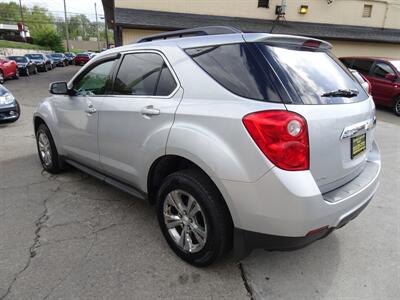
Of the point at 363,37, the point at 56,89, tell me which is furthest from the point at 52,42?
the point at 56,89

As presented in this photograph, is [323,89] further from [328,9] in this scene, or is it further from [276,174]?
[328,9]

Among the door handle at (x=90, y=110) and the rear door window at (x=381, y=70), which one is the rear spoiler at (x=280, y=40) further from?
the rear door window at (x=381, y=70)

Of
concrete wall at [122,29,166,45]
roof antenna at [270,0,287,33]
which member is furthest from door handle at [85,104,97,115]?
roof antenna at [270,0,287,33]

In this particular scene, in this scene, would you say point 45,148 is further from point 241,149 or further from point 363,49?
point 363,49

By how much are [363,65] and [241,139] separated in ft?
38.0

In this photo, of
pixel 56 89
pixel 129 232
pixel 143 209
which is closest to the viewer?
pixel 129 232

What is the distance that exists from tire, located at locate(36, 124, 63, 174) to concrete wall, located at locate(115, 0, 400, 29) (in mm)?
12430

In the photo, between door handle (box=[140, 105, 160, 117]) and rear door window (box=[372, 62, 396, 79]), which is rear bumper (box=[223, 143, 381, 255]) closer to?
door handle (box=[140, 105, 160, 117])

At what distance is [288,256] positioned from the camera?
9.17ft

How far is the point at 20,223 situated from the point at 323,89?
3124mm

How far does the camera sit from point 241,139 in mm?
2064

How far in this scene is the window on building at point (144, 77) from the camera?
2696 mm

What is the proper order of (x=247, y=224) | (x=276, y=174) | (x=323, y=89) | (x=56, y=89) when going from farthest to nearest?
(x=56, y=89), (x=323, y=89), (x=247, y=224), (x=276, y=174)

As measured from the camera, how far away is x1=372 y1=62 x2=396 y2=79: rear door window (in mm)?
10558
